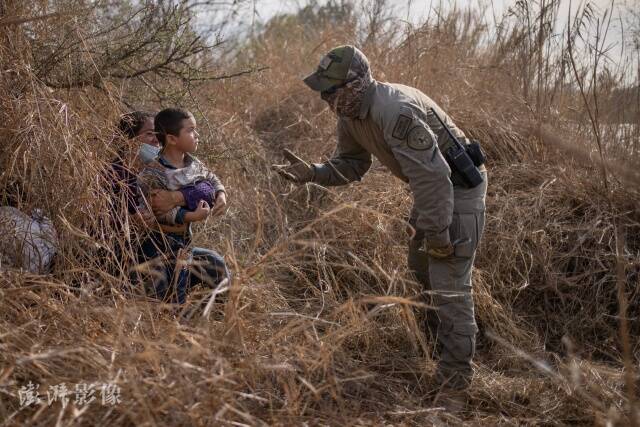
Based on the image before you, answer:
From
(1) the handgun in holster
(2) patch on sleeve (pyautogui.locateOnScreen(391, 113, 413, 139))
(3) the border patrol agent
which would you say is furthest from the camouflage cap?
(1) the handgun in holster

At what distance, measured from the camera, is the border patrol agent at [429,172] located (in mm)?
2770

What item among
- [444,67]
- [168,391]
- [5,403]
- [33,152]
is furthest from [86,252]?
[444,67]

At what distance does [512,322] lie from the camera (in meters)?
3.68

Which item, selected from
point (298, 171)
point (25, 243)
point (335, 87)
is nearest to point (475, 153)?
point (335, 87)

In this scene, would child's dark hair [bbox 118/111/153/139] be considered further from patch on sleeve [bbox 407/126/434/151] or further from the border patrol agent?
patch on sleeve [bbox 407/126/434/151]

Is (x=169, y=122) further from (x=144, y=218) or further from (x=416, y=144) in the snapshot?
(x=416, y=144)

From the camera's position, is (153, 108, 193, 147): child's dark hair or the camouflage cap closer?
the camouflage cap

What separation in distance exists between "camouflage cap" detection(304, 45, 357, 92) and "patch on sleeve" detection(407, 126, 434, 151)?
0.39 m

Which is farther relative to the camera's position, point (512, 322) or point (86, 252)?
point (512, 322)

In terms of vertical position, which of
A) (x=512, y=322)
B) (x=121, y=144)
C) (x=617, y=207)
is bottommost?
(x=512, y=322)

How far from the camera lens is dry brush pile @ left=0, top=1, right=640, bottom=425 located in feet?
7.07

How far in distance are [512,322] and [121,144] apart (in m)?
2.29

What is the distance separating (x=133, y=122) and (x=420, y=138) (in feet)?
4.93

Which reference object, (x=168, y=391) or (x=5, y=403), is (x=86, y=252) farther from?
(x=168, y=391)
